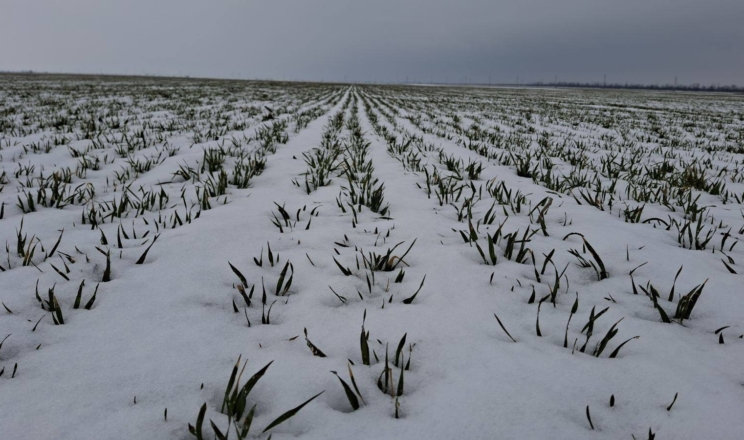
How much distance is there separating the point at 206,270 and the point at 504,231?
2.07 metres

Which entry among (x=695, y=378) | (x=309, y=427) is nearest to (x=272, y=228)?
(x=309, y=427)

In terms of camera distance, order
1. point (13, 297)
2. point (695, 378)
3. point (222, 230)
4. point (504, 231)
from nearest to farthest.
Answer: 1. point (695, 378)
2. point (13, 297)
3. point (222, 230)
4. point (504, 231)

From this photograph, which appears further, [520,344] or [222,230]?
[222,230]

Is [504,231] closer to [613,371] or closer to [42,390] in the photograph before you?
[613,371]

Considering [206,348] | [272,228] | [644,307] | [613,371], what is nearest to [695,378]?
[613,371]

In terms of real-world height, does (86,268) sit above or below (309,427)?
above

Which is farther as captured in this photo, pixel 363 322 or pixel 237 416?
pixel 363 322

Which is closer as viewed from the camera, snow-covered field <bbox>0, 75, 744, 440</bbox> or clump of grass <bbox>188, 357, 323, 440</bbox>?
clump of grass <bbox>188, 357, 323, 440</bbox>

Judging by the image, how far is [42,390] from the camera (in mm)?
1217

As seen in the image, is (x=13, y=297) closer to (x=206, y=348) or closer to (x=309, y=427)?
(x=206, y=348)

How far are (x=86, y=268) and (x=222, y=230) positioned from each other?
0.80m

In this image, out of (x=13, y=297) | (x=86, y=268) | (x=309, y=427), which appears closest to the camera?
(x=309, y=427)

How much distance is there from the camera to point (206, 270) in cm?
207

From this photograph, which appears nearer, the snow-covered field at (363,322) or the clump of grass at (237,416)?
the clump of grass at (237,416)
